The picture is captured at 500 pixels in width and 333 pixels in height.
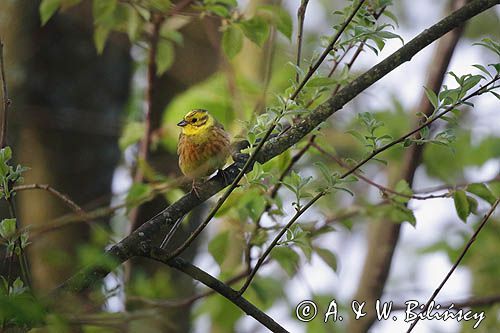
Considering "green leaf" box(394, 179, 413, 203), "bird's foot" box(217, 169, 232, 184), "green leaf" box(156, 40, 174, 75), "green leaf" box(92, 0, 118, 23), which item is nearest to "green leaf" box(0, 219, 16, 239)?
"bird's foot" box(217, 169, 232, 184)

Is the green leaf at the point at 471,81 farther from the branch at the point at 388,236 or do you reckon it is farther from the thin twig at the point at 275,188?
the branch at the point at 388,236

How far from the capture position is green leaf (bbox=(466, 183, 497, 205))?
2246 millimetres

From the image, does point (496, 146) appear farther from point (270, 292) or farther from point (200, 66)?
point (200, 66)

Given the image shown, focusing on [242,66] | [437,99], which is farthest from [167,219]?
[242,66]

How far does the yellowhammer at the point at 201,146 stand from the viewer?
2.18m

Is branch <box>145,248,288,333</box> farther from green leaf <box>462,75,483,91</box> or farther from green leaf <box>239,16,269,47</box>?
green leaf <box>239,16,269,47</box>

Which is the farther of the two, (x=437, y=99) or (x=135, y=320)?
(x=135, y=320)

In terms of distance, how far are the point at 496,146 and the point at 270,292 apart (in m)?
1.37

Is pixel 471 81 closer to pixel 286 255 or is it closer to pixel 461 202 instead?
pixel 461 202

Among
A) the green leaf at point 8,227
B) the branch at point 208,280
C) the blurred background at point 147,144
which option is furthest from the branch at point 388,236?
the green leaf at point 8,227

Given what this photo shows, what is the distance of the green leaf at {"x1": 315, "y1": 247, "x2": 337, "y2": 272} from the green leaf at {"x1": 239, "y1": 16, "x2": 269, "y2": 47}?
827 mm

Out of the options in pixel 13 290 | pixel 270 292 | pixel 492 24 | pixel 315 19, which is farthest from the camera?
pixel 315 19


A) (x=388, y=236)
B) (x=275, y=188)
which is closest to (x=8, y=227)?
(x=275, y=188)

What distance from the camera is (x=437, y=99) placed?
1.70m
